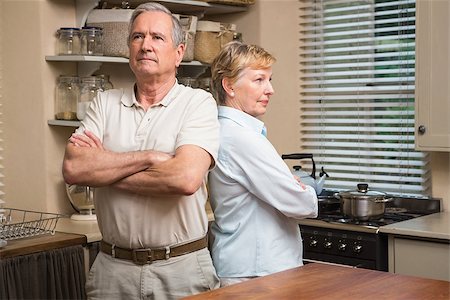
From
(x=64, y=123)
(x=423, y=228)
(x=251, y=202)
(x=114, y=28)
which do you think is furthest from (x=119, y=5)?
(x=423, y=228)

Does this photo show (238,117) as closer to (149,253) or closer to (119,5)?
(149,253)

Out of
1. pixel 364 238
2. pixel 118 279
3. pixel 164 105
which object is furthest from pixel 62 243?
pixel 364 238

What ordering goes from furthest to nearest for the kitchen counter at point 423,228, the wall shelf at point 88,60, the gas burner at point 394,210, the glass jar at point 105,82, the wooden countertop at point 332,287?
1. the gas burner at point 394,210
2. the glass jar at point 105,82
3. the wall shelf at point 88,60
4. the kitchen counter at point 423,228
5. the wooden countertop at point 332,287

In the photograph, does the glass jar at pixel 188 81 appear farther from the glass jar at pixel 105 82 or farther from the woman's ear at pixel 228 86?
the woman's ear at pixel 228 86

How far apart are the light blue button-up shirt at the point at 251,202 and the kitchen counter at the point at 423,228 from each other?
38.4 inches

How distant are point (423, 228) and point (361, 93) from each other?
117cm

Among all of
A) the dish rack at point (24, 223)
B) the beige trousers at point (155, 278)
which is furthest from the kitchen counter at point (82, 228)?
the beige trousers at point (155, 278)

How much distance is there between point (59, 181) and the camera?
3.92 meters

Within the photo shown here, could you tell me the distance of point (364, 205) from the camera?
3.88m

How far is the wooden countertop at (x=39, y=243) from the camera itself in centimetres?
307

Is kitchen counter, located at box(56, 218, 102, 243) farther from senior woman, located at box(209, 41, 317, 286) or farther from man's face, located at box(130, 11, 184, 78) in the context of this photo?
man's face, located at box(130, 11, 184, 78)

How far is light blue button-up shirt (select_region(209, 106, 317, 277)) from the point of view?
8.83ft

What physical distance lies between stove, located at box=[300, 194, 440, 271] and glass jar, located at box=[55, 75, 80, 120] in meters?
1.34

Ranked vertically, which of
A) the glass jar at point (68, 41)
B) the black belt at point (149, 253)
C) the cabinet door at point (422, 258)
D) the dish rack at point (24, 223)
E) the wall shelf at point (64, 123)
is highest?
the glass jar at point (68, 41)
